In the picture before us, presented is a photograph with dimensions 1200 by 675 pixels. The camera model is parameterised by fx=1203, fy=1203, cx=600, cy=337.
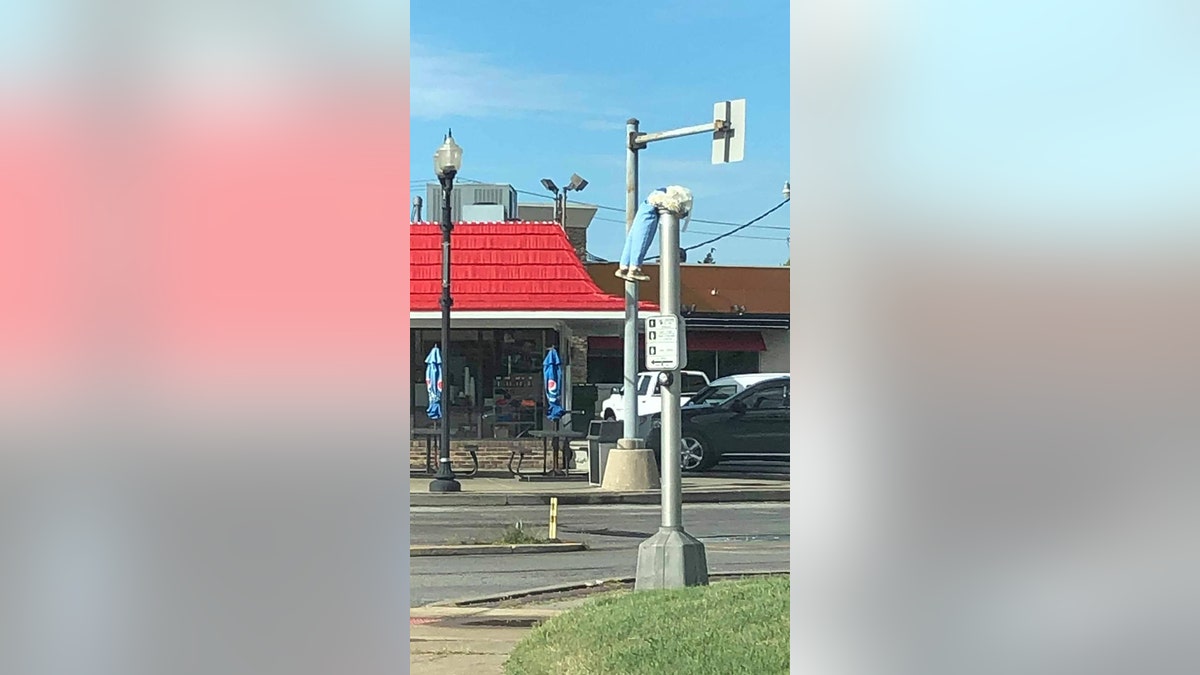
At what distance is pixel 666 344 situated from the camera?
7.43 metres

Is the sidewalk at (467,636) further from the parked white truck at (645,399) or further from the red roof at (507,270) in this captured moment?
the red roof at (507,270)

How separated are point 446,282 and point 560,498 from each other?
3147 mm

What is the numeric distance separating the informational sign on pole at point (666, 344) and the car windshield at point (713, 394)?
10653mm

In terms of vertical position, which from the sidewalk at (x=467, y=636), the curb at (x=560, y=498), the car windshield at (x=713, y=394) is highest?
the car windshield at (x=713, y=394)

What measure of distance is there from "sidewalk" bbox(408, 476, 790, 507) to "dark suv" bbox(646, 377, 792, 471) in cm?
78

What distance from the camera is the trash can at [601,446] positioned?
16406mm

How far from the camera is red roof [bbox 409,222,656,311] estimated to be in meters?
19.6

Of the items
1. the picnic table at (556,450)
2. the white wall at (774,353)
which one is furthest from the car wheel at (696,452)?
the white wall at (774,353)

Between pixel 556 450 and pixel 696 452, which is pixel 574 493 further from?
pixel 696 452

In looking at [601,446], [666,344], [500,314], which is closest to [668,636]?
[666,344]

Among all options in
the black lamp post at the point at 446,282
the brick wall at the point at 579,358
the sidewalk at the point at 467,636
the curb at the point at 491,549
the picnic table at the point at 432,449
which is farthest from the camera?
the brick wall at the point at 579,358

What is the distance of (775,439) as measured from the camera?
1762 cm
